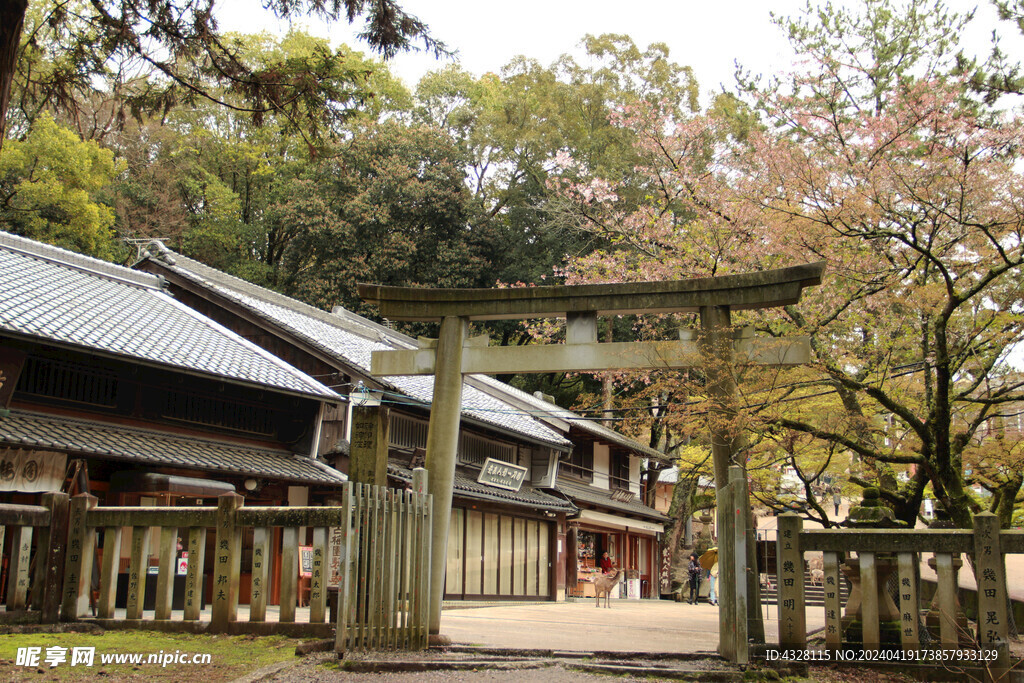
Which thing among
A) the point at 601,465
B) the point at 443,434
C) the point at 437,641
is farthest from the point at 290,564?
the point at 601,465

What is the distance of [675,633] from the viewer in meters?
13.9

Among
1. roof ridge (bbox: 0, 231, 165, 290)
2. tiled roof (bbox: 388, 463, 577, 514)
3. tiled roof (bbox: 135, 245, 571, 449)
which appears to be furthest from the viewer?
tiled roof (bbox: 135, 245, 571, 449)

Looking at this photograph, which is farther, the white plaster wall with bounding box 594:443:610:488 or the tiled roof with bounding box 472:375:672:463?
the white plaster wall with bounding box 594:443:610:488

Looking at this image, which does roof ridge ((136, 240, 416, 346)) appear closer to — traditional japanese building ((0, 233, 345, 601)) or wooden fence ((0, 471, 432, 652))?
traditional japanese building ((0, 233, 345, 601))

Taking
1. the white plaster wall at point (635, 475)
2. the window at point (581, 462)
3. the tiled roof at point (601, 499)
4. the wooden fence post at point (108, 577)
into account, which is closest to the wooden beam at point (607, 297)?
the wooden fence post at point (108, 577)

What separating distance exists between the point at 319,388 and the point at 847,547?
12.5 meters

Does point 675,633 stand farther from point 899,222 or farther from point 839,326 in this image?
point 899,222

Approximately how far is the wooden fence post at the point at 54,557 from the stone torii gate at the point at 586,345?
14.0 feet

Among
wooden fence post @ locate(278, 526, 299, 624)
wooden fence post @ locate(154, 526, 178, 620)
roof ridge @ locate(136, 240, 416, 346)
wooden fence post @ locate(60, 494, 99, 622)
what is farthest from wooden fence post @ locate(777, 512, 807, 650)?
roof ridge @ locate(136, 240, 416, 346)

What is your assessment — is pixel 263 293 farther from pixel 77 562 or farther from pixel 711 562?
pixel 77 562

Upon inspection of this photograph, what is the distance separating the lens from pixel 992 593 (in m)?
8.23

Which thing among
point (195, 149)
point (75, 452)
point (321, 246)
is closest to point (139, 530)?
point (75, 452)

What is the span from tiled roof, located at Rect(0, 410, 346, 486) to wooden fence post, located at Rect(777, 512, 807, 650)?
426 inches

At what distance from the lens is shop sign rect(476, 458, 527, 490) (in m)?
23.5
